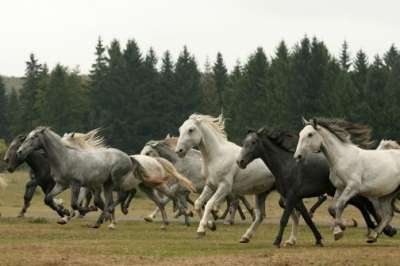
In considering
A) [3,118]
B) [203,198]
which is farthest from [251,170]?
[3,118]

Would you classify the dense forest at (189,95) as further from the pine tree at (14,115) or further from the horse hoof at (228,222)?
the horse hoof at (228,222)

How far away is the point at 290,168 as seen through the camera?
19.0m

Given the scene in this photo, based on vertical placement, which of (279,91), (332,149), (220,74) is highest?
(220,74)

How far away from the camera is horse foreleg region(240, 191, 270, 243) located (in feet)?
64.2

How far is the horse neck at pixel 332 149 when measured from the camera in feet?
61.6

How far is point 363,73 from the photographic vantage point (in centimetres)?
8419

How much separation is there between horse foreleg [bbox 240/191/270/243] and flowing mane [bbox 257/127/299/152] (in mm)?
1777

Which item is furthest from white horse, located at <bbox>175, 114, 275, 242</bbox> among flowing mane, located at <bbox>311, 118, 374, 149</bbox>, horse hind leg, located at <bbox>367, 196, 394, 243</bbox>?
horse hind leg, located at <bbox>367, 196, 394, 243</bbox>

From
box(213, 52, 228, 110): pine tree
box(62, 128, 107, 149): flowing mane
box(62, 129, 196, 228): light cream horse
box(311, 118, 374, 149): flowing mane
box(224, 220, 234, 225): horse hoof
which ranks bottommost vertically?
box(224, 220, 234, 225): horse hoof

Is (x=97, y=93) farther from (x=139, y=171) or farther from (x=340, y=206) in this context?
(x=340, y=206)

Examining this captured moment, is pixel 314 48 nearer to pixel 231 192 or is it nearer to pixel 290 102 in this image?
pixel 290 102

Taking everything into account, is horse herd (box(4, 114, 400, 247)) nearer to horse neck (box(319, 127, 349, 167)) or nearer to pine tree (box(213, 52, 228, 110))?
horse neck (box(319, 127, 349, 167))

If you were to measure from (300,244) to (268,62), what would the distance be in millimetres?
85845

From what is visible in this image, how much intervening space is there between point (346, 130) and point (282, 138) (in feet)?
4.47
